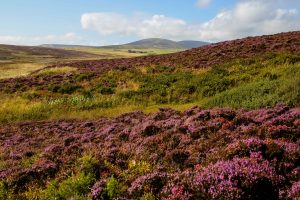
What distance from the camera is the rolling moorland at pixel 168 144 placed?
25.0ft

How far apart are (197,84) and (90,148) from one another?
53.9ft

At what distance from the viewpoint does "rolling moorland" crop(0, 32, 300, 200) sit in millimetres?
7621

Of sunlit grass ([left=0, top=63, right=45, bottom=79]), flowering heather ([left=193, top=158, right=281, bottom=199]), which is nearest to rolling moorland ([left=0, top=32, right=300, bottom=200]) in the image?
flowering heather ([left=193, top=158, right=281, bottom=199])

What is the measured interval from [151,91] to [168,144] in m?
18.8

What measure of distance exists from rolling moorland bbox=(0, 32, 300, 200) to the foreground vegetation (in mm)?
96

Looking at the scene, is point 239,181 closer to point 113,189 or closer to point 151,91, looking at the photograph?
point 113,189

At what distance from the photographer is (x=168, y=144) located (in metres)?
11.7

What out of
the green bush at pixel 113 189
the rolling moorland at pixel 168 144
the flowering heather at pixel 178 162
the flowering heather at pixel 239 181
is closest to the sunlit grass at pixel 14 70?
the rolling moorland at pixel 168 144

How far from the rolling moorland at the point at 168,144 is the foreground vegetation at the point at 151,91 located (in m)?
0.10

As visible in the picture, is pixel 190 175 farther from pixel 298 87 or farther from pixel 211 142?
pixel 298 87

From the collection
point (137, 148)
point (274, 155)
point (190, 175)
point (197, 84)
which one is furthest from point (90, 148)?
point (197, 84)

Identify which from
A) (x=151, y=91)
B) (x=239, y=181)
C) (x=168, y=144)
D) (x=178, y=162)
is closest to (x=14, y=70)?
(x=151, y=91)

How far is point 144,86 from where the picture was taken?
105 feet

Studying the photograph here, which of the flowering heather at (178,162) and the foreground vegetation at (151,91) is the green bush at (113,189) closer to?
the flowering heather at (178,162)
